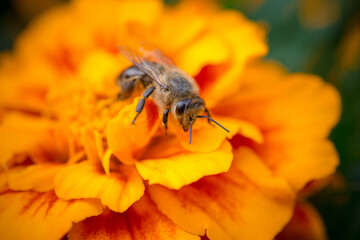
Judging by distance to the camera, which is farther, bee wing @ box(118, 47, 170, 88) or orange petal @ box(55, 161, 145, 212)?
bee wing @ box(118, 47, 170, 88)

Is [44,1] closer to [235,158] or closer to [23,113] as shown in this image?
[23,113]

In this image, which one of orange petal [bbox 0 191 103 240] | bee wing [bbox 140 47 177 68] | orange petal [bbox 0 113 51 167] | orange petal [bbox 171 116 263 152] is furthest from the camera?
bee wing [bbox 140 47 177 68]

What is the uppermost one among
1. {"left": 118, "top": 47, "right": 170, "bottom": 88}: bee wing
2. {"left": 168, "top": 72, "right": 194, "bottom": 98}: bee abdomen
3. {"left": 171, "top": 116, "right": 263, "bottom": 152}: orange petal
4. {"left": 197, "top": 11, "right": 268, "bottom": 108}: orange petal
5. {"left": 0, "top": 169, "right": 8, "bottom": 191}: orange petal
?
{"left": 118, "top": 47, "right": 170, "bottom": 88}: bee wing

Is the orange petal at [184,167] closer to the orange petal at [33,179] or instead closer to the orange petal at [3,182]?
the orange petal at [33,179]

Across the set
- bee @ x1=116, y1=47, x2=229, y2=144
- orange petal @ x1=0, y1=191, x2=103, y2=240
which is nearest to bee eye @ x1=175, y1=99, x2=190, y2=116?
bee @ x1=116, y1=47, x2=229, y2=144

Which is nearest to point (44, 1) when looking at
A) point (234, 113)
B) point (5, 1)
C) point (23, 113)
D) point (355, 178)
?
point (5, 1)

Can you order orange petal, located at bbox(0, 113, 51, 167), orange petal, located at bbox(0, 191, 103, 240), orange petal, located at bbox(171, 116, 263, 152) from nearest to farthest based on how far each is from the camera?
orange petal, located at bbox(0, 191, 103, 240), orange petal, located at bbox(171, 116, 263, 152), orange petal, located at bbox(0, 113, 51, 167)

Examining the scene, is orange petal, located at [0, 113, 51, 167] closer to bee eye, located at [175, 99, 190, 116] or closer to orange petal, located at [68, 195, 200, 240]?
orange petal, located at [68, 195, 200, 240]
